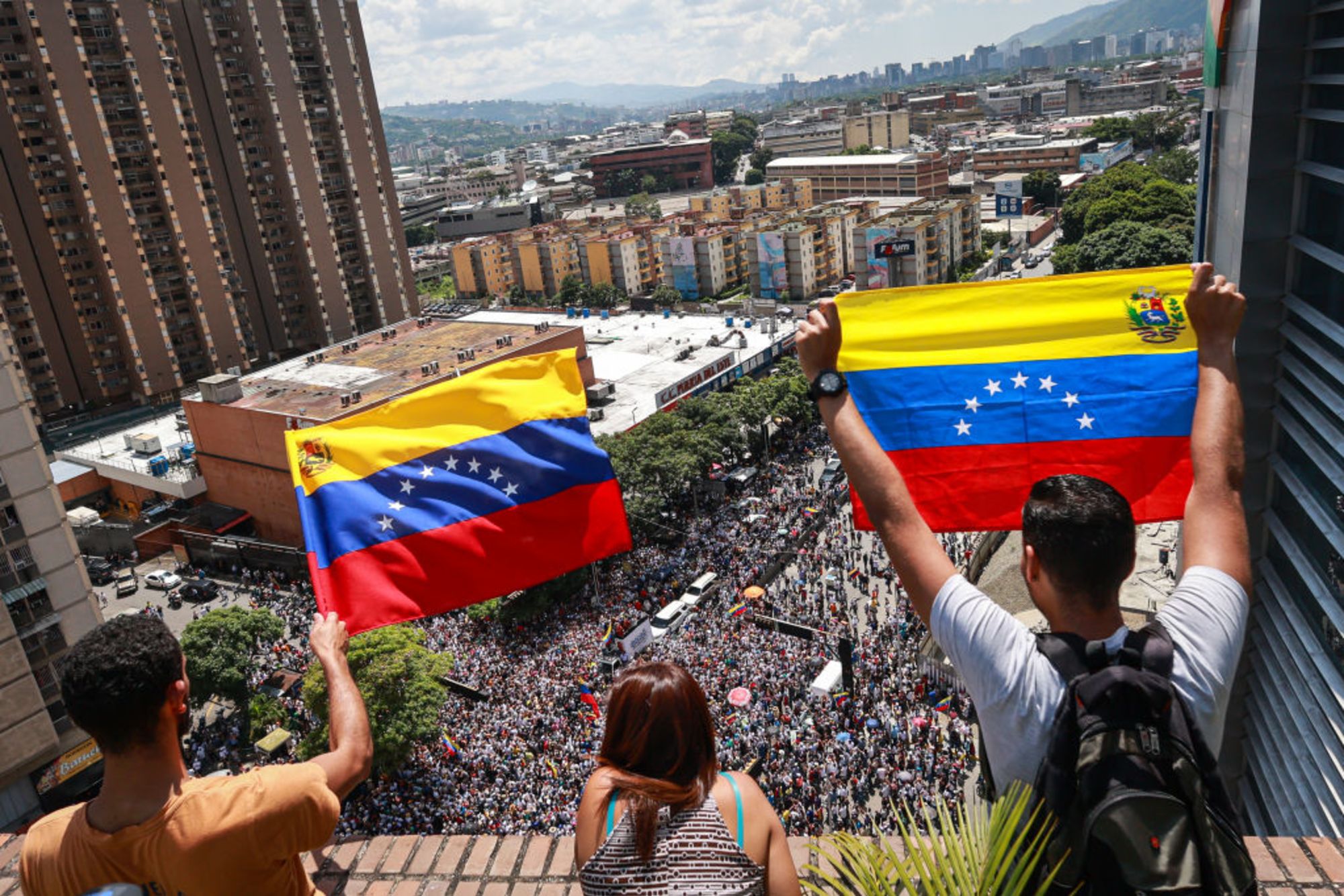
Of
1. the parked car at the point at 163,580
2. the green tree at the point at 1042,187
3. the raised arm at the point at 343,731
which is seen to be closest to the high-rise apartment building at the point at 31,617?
the parked car at the point at 163,580

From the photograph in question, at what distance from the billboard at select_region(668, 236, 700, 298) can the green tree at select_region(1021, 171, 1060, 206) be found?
31112mm

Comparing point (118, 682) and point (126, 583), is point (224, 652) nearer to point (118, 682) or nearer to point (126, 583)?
A: point (126, 583)

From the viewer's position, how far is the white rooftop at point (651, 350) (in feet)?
118

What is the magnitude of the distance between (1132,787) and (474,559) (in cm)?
476

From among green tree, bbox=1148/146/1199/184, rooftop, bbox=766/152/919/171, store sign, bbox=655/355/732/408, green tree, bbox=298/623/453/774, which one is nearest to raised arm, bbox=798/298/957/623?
green tree, bbox=298/623/453/774

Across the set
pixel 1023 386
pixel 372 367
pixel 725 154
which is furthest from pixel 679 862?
pixel 725 154

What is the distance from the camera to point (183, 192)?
44.6 m

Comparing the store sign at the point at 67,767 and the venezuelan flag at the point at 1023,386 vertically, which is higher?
the venezuelan flag at the point at 1023,386

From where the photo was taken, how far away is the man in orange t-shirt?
2.57m

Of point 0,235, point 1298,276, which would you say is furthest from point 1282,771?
point 0,235

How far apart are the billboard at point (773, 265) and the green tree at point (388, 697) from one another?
143ft

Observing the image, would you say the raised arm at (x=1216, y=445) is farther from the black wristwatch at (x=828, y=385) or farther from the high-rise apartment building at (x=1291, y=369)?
the high-rise apartment building at (x=1291, y=369)

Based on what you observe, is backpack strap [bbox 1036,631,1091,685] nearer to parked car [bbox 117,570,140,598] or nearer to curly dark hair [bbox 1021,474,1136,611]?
curly dark hair [bbox 1021,474,1136,611]

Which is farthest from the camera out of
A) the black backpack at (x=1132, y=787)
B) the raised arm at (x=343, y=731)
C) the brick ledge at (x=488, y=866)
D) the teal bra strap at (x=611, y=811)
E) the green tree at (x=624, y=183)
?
the green tree at (x=624, y=183)
